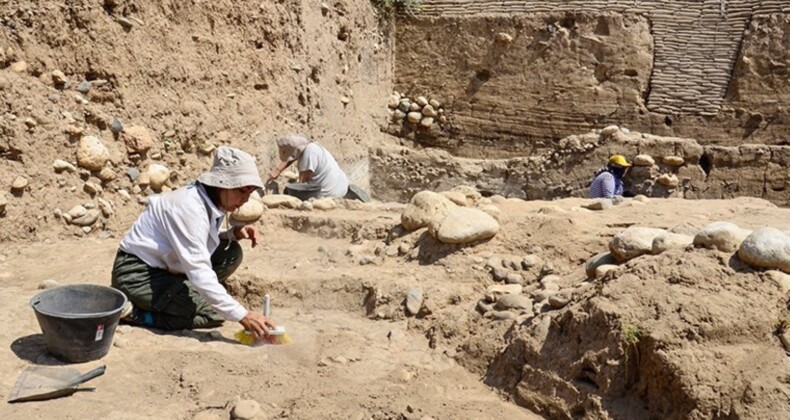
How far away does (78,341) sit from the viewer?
3.23m

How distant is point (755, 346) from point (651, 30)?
8373mm

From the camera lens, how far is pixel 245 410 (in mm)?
2941

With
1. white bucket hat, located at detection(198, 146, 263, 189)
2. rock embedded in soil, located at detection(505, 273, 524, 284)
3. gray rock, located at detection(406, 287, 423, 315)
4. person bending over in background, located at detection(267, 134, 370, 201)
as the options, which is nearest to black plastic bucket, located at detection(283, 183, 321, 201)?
person bending over in background, located at detection(267, 134, 370, 201)

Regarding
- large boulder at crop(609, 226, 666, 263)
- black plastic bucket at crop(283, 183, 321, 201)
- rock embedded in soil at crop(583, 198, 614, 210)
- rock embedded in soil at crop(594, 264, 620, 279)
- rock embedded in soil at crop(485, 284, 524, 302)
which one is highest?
large boulder at crop(609, 226, 666, 263)

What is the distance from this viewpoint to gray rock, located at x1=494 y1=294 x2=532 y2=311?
375 centimetres

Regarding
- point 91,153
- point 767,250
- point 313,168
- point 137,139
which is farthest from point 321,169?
point 767,250

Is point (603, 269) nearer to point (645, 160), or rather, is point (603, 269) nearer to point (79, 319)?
point (79, 319)

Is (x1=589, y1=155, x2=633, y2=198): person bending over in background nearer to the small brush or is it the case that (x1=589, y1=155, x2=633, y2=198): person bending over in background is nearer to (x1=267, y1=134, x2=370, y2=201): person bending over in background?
(x1=267, y1=134, x2=370, y2=201): person bending over in background

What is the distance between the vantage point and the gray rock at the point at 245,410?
2.92m

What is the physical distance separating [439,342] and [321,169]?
370 centimetres

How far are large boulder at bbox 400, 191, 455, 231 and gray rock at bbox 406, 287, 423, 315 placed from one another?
714 millimetres

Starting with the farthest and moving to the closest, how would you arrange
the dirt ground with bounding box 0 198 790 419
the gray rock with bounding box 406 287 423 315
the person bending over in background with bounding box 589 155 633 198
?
the person bending over in background with bounding box 589 155 633 198
the gray rock with bounding box 406 287 423 315
the dirt ground with bounding box 0 198 790 419

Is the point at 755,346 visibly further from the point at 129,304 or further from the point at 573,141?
the point at 573,141

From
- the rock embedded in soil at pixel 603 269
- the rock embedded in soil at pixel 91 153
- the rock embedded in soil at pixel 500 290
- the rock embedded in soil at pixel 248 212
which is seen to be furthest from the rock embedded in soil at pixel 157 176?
the rock embedded in soil at pixel 603 269
